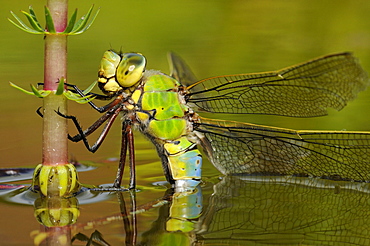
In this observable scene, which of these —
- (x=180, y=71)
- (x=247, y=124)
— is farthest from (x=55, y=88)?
(x=180, y=71)

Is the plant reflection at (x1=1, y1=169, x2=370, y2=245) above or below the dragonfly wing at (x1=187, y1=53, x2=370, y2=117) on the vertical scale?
below

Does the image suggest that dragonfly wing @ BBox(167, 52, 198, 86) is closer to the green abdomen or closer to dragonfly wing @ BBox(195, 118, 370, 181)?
dragonfly wing @ BBox(195, 118, 370, 181)

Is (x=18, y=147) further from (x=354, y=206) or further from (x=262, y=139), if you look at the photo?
(x=354, y=206)

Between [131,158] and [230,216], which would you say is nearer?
[230,216]

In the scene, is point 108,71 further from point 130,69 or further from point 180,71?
point 180,71

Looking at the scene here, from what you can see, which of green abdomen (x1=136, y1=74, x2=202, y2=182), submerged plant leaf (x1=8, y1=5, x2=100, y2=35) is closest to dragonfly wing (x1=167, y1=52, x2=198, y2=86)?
green abdomen (x1=136, y1=74, x2=202, y2=182)

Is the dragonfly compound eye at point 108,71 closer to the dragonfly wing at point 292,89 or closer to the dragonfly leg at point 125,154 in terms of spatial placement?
the dragonfly leg at point 125,154
